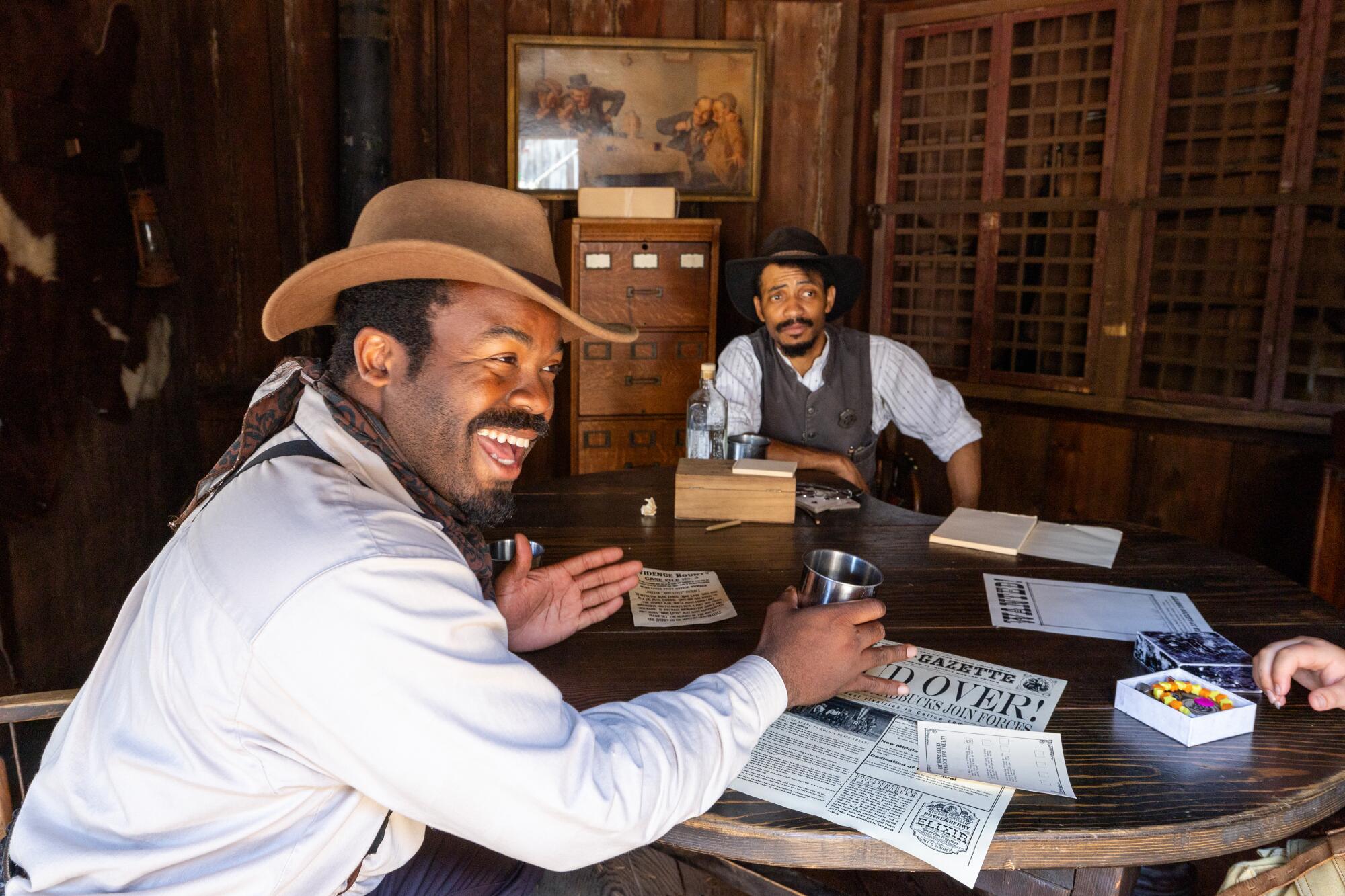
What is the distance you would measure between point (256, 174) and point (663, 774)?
3.99m

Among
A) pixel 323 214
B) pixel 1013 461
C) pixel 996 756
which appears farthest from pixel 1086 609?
pixel 323 214

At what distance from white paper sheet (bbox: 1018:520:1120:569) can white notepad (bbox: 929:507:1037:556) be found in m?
0.02

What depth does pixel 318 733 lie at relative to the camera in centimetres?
100

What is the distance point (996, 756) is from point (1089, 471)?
10.9ft

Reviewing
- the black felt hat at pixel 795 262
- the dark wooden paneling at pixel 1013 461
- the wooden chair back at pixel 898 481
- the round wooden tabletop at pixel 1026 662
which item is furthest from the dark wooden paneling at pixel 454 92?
the dark wooden paneling at pixel 1013 461

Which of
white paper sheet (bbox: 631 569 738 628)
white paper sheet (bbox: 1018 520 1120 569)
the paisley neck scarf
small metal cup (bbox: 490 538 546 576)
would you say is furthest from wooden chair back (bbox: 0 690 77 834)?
white paper sheet (bbox: 1018 520 1120 569)

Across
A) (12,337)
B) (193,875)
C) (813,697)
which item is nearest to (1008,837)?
(813,697)

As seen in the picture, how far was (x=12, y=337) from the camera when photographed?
8.38 ft

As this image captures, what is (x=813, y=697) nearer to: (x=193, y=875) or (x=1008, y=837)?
(x=1008, y=837)

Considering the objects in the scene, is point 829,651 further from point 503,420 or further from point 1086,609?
point 1086,609

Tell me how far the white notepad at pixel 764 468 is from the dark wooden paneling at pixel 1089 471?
7.11 ft

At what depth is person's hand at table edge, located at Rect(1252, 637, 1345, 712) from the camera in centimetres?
136

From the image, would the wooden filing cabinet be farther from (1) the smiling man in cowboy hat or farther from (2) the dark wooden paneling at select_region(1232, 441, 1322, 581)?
(1) the smiling man in cowboy hat

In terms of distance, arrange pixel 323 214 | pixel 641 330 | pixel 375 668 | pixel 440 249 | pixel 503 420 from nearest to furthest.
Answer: pixel 375 668, pixel 440 249, pixel 503 420, pixel 641 330, pixel 323 214
